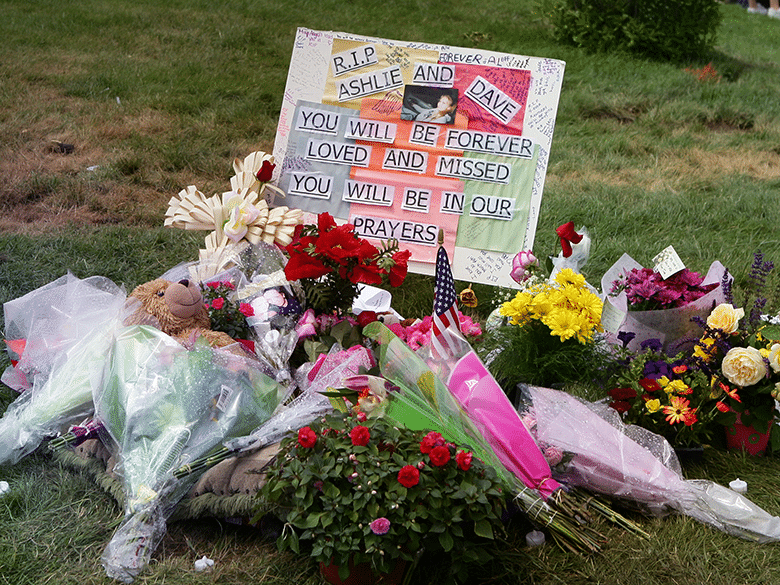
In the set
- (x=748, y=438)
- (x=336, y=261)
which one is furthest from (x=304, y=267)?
(x=748, y=438)

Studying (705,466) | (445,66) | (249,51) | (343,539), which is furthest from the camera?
(249,51)

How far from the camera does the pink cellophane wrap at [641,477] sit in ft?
7.99

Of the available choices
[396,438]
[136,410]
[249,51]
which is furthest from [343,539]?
[249,51]

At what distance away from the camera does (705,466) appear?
2.78 metres

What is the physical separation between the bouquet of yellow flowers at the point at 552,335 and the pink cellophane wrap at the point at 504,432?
0.46 meters

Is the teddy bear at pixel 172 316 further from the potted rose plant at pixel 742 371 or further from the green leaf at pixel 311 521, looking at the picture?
the potted rose plant at pixel 742 371

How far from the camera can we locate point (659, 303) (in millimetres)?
3057

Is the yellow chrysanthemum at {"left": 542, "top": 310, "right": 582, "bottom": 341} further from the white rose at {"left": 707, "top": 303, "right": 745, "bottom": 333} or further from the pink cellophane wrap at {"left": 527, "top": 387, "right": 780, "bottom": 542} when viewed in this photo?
the white rose at {"left": 707, "top": 303, "right": 745, "bottom": 333}

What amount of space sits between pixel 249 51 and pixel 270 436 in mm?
6013

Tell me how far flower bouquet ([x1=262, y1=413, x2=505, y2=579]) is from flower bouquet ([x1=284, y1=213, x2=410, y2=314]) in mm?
862

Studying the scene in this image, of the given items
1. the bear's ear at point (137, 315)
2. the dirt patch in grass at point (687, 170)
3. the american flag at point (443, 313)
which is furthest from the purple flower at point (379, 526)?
the dirt patch in grass at point (687, 170)

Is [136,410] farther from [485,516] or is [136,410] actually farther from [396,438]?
[485,516]

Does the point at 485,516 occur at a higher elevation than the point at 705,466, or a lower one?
higher

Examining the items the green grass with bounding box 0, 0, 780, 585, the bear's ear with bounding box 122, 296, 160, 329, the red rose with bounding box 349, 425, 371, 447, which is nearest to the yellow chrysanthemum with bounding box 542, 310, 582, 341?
the green grass with bounding box 0, 0, 780, 585
